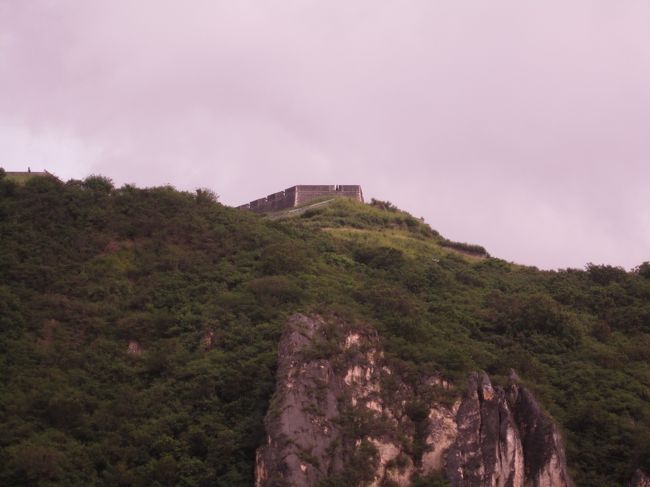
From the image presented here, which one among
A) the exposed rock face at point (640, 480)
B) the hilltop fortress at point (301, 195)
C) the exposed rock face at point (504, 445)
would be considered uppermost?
the hilltop fortress at point (301, 195)

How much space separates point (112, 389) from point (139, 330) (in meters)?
3.74

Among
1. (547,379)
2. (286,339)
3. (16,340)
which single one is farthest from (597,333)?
(16,340)

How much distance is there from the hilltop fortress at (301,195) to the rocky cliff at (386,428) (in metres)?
36.8

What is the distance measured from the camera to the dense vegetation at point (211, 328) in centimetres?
3541

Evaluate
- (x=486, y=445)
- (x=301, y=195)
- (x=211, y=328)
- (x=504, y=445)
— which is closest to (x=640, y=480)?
(x=504, y=445)

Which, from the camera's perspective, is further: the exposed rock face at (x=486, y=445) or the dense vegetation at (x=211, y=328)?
the dense vegetation at (x=211, y=328)

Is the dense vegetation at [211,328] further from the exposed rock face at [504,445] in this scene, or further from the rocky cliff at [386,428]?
the exposed rock face at [504,445]

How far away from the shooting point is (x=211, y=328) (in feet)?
134

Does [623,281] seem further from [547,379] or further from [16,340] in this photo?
[16,340]

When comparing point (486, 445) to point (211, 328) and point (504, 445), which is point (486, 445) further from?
point (211, 328)

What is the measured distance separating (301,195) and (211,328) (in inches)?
1361

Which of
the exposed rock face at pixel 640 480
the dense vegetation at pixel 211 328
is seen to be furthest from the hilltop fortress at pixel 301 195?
the exposed rock face at pixel 640 480

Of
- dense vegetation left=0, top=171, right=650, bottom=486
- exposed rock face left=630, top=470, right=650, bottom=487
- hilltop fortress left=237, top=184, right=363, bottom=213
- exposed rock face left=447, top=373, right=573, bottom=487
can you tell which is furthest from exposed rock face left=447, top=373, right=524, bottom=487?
hilltop fortress left=237, top=184, right=363, bottom=213

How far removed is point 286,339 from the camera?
37.8 m
